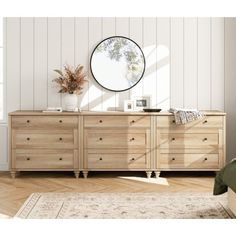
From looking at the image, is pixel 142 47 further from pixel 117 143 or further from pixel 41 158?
pixel 41 158

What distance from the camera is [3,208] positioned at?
3404 millimetres

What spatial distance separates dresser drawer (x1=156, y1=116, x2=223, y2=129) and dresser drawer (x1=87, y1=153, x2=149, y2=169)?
1.52ft

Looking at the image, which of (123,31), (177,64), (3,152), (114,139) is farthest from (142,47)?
(3,152)

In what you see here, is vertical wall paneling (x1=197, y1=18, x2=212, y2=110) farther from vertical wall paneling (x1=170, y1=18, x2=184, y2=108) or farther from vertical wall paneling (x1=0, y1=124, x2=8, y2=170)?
vertical wall paneling (x1=0, y1=124, x2=8, y2=170)

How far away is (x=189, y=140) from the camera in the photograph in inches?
183

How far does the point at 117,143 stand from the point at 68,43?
1.55 metres

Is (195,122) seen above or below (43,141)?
above

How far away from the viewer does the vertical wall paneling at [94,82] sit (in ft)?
16.7

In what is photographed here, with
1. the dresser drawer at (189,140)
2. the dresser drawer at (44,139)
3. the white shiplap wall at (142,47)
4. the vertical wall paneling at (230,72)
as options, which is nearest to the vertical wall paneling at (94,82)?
the white shiplap wall at (142,47)

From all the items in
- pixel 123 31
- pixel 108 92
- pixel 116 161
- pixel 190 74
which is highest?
pixel 123 31
